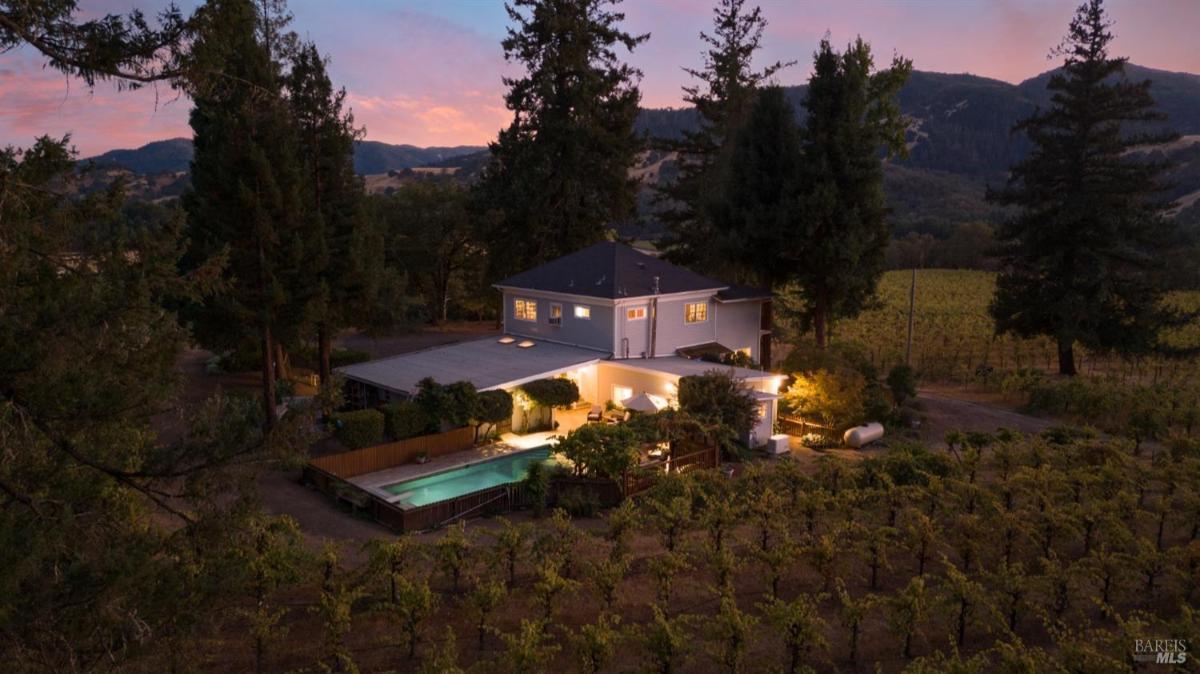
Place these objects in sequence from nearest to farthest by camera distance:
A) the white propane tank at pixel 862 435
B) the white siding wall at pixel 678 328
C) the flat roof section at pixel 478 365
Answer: the white propane tank at pixel 862 435 < the flat roof section at pixel 478 365 < the white siding wall at pixel 678 328

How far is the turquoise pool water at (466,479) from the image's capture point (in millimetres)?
20422

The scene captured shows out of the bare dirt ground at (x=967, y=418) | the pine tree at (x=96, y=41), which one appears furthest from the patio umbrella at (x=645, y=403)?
the pine tree at (x=96, y=41)

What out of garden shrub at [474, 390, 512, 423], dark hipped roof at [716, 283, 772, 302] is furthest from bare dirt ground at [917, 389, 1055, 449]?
garden shrub at [474, 390, 512, 423]

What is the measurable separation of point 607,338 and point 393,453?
9893 millimetres

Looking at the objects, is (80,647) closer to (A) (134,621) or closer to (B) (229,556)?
(A) (134,621)

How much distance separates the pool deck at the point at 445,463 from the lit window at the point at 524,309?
24.7 feet

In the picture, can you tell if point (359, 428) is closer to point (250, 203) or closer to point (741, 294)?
point (250, 203)

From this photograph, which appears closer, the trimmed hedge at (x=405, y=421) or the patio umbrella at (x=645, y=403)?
the trimmed hedge at (x=405, y=421)

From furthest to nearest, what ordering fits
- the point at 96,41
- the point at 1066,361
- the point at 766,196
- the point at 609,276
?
the point at 1066,361 < the point at 766,196 < the point at 609,276 < the point at 96,41

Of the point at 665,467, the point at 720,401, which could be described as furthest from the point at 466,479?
the point at 720,401

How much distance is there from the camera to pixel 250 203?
71.5ft

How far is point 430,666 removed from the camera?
366 inches

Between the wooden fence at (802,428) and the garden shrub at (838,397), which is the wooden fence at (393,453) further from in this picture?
the garden shrub at (838,397)

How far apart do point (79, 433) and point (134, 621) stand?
2174mm
